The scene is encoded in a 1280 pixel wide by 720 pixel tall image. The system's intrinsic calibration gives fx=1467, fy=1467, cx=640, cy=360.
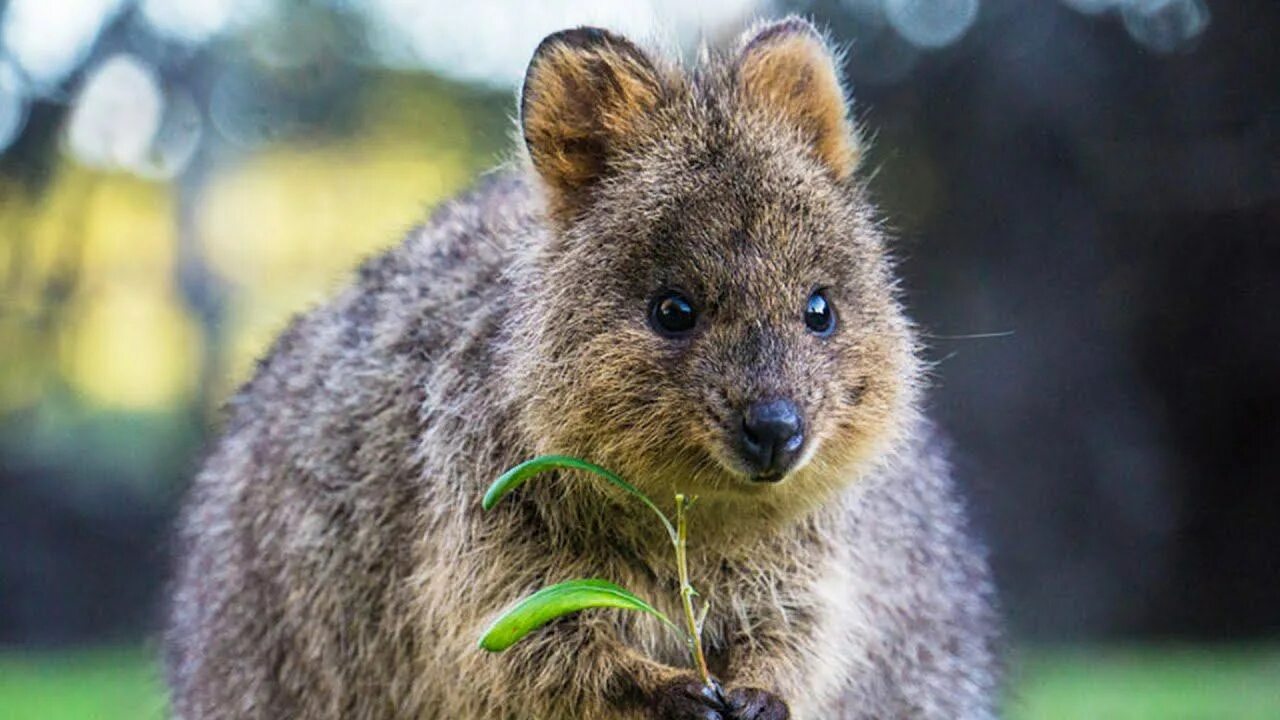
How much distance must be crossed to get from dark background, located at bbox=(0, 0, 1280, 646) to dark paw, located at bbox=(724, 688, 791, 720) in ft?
25.0

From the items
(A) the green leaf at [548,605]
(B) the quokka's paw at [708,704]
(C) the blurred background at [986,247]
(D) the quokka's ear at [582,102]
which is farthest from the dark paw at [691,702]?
(C) the blurred background at [986,247]

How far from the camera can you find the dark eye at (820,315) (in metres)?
4.32

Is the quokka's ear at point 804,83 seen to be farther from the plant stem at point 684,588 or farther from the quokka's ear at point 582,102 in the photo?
the plant stem at point 684,588

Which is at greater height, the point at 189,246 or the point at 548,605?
the point at 189,246

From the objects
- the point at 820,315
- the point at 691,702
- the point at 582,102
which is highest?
the point at 582,102

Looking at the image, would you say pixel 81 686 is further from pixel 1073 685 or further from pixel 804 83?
pixel 804 83

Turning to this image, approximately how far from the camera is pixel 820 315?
4.37 metres

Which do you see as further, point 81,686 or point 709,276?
point 81,686

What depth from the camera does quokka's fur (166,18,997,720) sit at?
4258 millimetres

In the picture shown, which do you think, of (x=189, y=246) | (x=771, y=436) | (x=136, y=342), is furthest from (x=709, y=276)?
(x=136, y=342)

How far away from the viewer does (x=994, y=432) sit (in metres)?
12.4

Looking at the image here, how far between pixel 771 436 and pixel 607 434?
0.60 metres

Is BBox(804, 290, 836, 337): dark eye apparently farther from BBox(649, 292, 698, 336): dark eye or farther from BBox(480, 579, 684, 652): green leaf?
BBox(480, 579, 684, 652): green leaf

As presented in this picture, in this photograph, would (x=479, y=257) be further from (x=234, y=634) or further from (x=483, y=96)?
(x=483, y=96)
